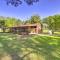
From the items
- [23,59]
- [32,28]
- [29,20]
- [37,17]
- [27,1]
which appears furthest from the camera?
[29,20]

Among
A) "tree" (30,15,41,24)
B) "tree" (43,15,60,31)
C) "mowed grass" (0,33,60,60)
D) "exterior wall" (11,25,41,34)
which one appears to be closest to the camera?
"mowed grass" (0,33,60,60)

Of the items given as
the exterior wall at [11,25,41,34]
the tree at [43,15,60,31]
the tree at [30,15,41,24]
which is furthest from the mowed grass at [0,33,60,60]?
the tree at [30,15,41,24]

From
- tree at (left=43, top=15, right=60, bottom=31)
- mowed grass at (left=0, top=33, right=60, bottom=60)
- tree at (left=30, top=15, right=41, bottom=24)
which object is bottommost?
mowed grass at (left=0, top=33, right=60, bottom=60)

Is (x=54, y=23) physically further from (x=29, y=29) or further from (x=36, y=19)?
(x=36, y=19)

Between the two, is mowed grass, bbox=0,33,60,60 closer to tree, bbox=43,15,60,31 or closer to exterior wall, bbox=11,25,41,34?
exterior wall, bbox=11,25,41,34

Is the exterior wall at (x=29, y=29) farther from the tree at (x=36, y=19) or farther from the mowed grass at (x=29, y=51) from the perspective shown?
the mowed grass at (x=29, y=51)

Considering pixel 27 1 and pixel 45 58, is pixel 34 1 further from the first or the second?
pixel 45 58

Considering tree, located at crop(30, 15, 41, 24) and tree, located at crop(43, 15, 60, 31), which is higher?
tree, located at crop(30, 15, 41, 24)

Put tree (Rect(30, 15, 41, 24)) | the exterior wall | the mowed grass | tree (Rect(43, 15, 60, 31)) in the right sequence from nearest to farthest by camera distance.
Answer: the mowed grass, the exterior wall, tree (Rect(43, 15, 60, 31)), tree (Rect(30, 15, 41, 24))

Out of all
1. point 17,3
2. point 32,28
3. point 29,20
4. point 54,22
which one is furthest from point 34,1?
point 29,20

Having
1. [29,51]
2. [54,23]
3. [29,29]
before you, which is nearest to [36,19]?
[54,23]

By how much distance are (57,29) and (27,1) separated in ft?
84.9

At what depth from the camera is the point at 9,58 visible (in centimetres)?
711

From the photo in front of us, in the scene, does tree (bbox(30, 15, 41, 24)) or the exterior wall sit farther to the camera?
tree (bbox(30, 15, 41, 24))
